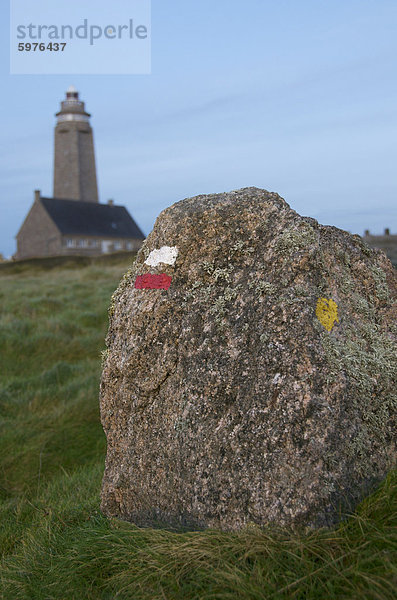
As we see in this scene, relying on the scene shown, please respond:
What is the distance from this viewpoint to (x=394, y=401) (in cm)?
314

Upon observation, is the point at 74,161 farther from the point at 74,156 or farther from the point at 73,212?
the point at 73,212

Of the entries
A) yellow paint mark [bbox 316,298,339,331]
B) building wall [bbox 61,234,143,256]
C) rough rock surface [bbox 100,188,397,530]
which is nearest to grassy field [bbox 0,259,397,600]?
rough rock surface [bbox 100,188,397,530]

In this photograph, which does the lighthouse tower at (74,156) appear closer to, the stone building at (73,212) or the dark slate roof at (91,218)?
the stone building at (73,212)

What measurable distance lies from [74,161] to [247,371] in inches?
2330

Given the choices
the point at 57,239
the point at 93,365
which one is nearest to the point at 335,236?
the point at 93,365

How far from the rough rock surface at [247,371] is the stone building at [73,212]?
2103 inches

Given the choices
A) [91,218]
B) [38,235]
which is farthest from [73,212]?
[38,235]

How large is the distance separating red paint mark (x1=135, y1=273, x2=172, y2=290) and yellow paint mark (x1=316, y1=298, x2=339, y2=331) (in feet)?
3.25

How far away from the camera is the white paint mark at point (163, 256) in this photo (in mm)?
3641

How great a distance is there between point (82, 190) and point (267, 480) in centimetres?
5969

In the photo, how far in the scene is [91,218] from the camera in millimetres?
58969

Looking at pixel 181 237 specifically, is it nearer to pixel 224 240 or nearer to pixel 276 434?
pixel 224 240

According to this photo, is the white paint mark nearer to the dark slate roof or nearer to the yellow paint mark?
the yellow paint mark

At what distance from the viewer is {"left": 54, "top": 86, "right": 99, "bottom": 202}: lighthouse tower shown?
59.0 m
